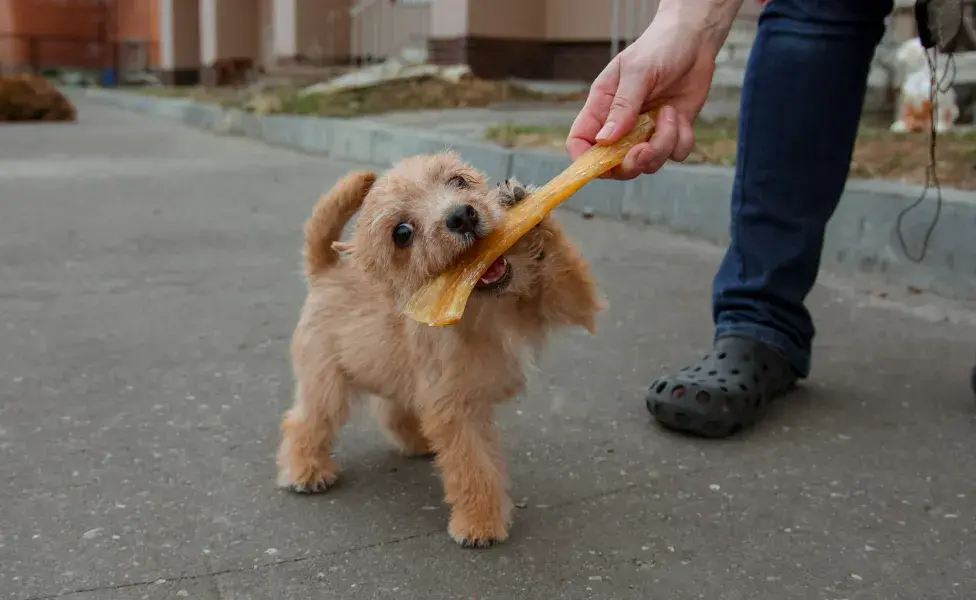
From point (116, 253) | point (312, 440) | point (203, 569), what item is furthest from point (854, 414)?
point (116, 253)

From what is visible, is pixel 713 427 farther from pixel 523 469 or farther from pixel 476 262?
pixel 476 262

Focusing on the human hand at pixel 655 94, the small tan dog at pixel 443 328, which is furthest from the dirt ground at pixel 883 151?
the small tan dog at pixel 443 328

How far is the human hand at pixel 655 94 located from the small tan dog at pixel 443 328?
0.80 feet

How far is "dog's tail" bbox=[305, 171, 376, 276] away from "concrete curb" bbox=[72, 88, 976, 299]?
39 centimetres

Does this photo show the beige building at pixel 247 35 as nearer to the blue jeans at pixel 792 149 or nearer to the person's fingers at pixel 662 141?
the blue jeans at pixel 792 149

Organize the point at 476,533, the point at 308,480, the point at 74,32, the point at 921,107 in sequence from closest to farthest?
the point at 476,533 → the point at 308,480 → the point at 921,107 → the point at 74,32

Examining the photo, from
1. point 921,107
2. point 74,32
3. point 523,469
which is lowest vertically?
point 523,469

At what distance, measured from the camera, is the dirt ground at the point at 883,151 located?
4340 millimetres

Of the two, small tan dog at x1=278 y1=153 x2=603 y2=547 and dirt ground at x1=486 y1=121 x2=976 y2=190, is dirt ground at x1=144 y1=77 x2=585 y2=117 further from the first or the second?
small tan dog at x1=278 y1=153 x2=603 y2=547

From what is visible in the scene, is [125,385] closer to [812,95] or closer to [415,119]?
[812,95]

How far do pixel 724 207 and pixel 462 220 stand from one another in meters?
3.12

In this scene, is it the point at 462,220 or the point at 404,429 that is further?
the point at 404,429

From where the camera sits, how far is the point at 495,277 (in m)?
1.93

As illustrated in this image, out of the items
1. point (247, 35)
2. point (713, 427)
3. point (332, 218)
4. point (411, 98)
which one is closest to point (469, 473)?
point (332, 218)
